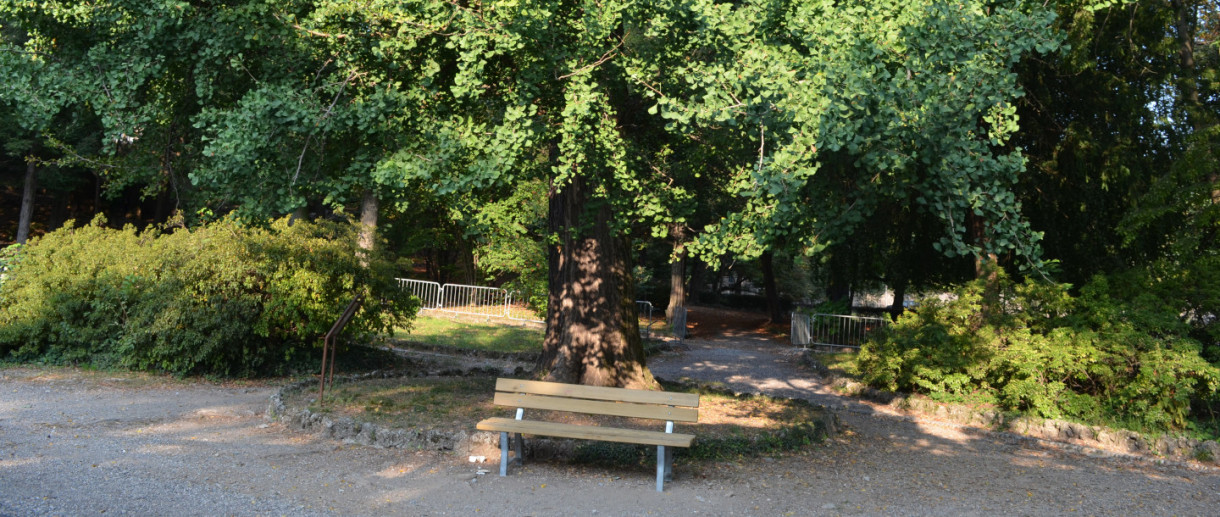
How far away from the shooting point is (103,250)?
12281mm

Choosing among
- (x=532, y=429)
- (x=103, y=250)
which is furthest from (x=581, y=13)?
(x=103, y=250)

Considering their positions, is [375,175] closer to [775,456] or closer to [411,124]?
[411,124]

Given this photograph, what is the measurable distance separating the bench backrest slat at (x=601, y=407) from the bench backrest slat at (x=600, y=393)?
0.04 m

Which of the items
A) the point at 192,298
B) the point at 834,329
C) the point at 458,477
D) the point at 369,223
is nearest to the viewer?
the point at 458,477

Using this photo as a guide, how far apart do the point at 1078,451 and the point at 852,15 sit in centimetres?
595

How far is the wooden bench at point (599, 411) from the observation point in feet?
20.5

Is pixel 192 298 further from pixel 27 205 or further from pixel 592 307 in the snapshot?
pixel 27 205

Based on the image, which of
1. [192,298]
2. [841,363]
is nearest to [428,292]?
[192,298]

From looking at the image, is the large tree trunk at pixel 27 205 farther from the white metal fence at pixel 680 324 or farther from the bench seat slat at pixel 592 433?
the bench seat slat at pixel 592 433

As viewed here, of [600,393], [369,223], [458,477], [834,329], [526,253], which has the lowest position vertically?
[458,477]

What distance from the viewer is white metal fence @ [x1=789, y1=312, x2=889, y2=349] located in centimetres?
2069

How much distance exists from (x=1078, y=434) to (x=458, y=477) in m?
7.39

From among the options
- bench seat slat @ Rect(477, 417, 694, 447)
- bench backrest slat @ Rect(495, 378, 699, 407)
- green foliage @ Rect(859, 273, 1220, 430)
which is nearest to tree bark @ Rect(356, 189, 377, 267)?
green foliage @ Rect(859, 273, 1220, 430)

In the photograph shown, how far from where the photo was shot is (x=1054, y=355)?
10141mm
